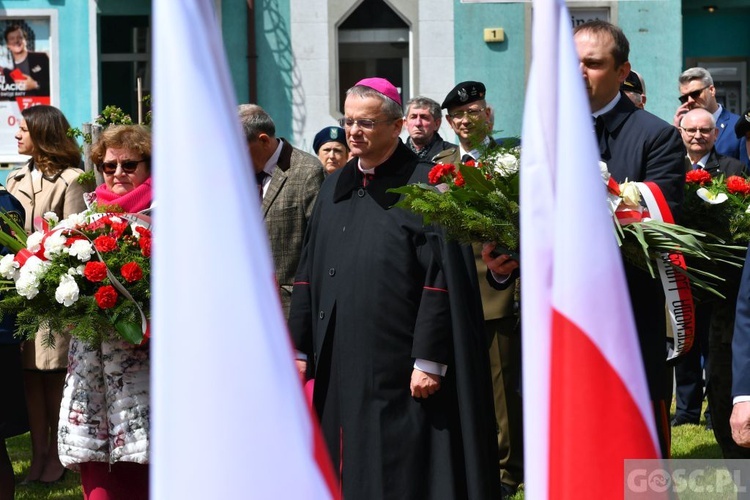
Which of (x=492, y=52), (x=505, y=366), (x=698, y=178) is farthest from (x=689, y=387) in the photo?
(x=492, y=52)

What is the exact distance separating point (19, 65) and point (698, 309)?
1268cm

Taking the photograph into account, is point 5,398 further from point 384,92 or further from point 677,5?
point 677,5

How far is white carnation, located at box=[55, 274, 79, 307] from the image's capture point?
488 centimetres

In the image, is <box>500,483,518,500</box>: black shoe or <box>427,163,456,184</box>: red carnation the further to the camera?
<box>500,483,518,500</box>: black shoe

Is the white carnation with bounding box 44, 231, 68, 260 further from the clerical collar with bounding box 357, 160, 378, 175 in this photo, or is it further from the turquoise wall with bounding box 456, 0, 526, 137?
the turquoise wall with bounding box 456, 0, 526, 137

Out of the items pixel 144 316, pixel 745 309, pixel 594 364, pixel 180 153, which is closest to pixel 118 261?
pixel 144 316

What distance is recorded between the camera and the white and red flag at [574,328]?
104 inches

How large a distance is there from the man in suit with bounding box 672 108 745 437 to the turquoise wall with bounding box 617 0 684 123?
30.1 ft

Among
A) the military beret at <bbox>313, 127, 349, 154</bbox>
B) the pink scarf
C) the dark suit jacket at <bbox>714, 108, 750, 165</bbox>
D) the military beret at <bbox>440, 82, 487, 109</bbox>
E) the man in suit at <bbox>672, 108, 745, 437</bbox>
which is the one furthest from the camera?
the dark suit jacket at <bbox>714, 108, 750, 165</bbox>

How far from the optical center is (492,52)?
17.6 metres

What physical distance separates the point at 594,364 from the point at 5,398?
4181 mm

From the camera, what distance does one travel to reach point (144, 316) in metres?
4.94

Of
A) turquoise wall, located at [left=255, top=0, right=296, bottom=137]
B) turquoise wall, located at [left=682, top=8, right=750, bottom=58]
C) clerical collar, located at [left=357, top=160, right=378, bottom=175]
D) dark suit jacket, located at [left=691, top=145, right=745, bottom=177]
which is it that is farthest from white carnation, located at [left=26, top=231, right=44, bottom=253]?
turquoise wall, located at [left=682, top=8, right=750, bottom=58]

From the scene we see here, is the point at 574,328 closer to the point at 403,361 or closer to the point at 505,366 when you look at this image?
the point at 403,361
